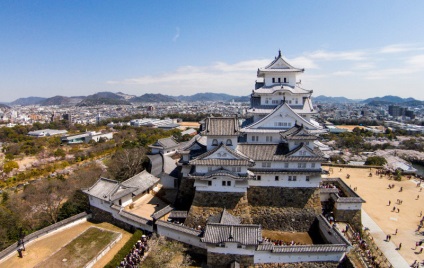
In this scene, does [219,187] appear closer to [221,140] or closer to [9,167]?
[221,140]

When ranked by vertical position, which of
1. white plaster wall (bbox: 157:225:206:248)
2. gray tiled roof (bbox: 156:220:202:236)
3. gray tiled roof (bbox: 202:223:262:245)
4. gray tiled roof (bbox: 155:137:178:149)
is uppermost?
gray tiled roof (bbox: 155:137:178:149)

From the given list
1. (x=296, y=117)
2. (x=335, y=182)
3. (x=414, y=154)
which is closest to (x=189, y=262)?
(x=296, y=117)

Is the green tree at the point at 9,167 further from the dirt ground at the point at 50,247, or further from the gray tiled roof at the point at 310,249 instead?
the gray tiled roof at the point at 310,249

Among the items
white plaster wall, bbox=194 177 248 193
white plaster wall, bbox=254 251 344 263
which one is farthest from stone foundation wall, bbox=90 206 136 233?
white plaster wall, bbox=254 251 344 263

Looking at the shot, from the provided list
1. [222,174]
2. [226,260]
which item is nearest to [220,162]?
[222,174]

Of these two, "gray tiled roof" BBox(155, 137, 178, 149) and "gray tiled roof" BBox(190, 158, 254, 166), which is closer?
"gray tiled roof" BBox(190, 158, 254, 166)

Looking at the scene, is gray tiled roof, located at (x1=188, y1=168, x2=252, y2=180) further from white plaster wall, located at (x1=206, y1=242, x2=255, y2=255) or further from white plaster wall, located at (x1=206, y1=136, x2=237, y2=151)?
white plaster wall, located at (x1=206, y1=242, x2=255, y2=255)
